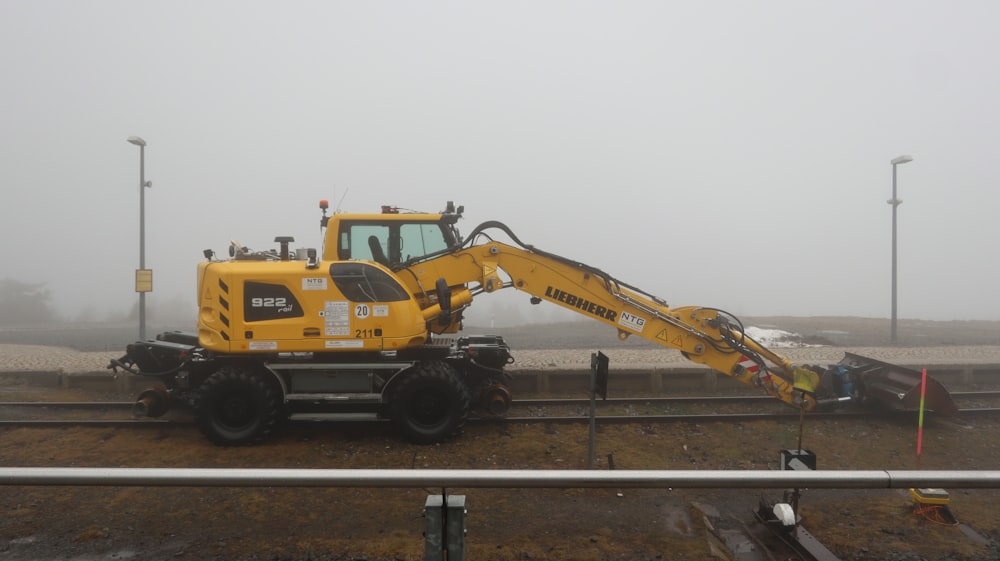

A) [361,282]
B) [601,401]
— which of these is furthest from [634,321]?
[361,282]

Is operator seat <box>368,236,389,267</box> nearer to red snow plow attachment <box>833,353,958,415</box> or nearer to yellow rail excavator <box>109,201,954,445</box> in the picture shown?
yellow rail excavator <box>109,201,954,445</box>

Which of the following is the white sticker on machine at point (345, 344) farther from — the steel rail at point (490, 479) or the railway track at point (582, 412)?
the steel rail at point (490, 479)

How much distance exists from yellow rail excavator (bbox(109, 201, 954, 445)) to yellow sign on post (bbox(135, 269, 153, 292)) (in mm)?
6087

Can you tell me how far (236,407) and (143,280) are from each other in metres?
8.51

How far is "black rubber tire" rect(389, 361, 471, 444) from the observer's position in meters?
6.94

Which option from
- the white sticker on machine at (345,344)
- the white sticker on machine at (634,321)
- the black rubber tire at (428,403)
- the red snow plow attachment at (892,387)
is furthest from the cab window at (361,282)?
the red snow plow attachment at (892,387)

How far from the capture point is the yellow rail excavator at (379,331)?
22.5 ft

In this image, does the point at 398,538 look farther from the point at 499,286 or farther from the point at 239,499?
the point at 499,286

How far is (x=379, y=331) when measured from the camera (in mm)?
6910

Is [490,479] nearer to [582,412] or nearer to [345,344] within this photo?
[345,344]

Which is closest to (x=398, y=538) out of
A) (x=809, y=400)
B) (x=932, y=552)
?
(x=932, y=552)

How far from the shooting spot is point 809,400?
24.6 feet

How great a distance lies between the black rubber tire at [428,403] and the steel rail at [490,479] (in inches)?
202

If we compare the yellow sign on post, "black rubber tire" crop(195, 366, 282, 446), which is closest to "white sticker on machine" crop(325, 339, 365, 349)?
"black rubber tire" crop(195, 366, 282, 446)
